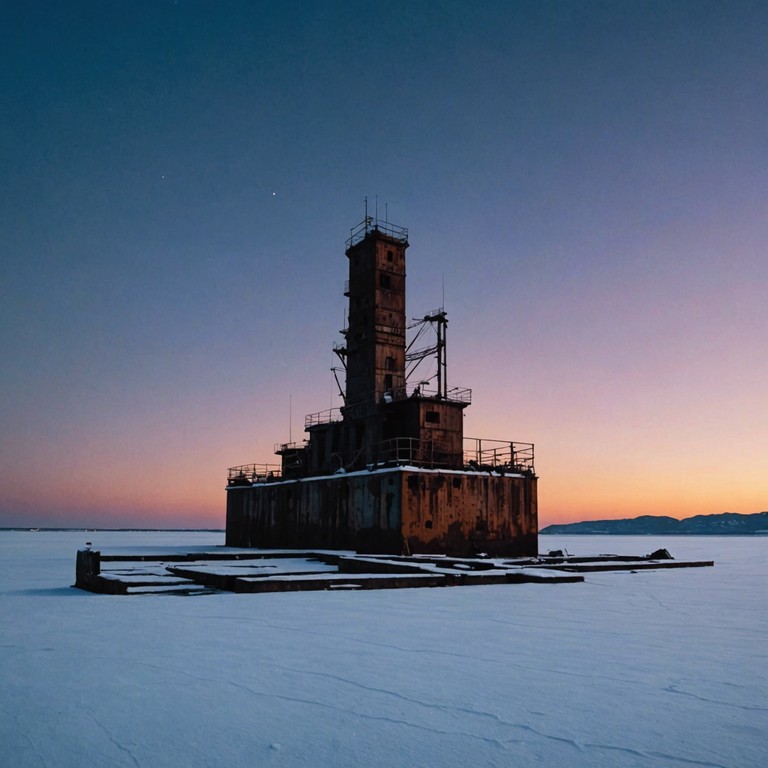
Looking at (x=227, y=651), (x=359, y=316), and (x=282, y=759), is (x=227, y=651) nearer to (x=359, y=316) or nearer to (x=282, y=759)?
(x=282, y=759)

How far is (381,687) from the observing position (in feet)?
20.6

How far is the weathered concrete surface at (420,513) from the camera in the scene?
2697 cm

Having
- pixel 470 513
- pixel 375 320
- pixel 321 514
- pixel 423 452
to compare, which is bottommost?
pixel 321 514

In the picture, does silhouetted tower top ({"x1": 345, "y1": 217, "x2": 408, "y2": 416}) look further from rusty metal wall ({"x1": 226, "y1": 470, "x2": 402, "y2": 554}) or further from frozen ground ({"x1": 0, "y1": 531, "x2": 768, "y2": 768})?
frozen ground ({"x1": 0, "y1": 531, "x2": 768, "y2": 768})

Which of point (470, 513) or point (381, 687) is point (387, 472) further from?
→ point (381, 687)

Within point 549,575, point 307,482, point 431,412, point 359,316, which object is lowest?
point 549,575

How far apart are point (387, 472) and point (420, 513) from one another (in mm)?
1975

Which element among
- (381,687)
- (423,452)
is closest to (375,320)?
(423,452)

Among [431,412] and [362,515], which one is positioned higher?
[431,412]

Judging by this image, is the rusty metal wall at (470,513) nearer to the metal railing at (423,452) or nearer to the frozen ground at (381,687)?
the metal railing at (423,452)

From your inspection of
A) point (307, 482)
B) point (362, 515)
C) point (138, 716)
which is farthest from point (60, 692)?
point (307, 482)

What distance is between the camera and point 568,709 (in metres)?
5.56

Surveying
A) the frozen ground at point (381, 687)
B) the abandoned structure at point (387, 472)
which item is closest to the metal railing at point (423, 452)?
the abandoned structure at point (387, 472)

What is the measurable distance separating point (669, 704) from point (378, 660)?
2.96m
